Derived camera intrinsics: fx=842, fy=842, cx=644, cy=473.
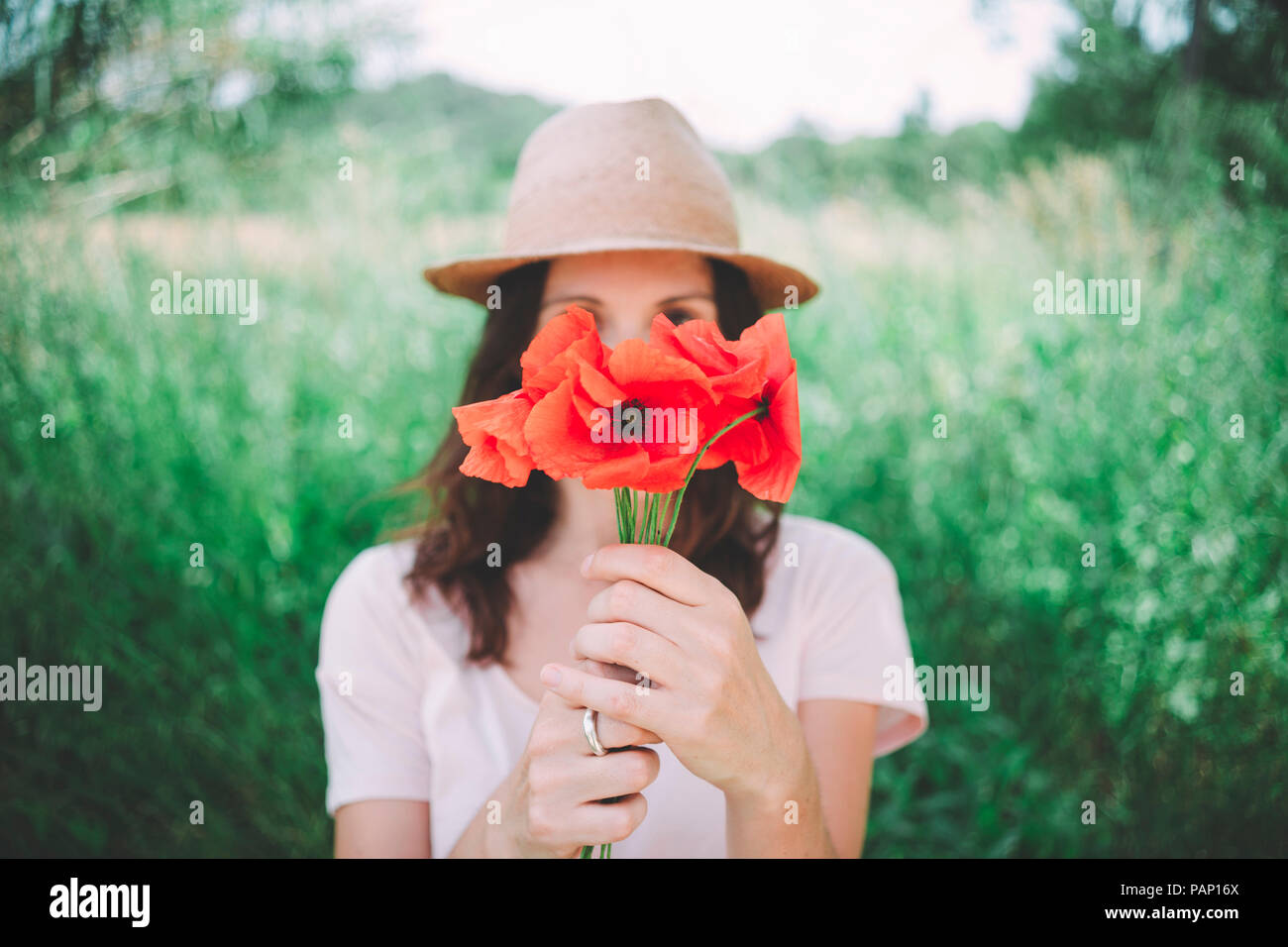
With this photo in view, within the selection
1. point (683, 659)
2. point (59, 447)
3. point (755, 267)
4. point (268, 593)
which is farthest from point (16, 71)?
point (683, 659)

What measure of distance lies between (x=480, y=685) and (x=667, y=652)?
682mm

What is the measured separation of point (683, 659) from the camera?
2.58 ft

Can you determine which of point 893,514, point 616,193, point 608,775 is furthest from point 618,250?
point 893,514

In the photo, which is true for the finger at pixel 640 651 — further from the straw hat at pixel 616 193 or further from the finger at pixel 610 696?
the straw hat at pixel 616 193

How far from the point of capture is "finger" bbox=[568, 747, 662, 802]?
0.82 metres

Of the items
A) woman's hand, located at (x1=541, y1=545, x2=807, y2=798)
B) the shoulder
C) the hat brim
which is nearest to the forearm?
woman's hand, located at (x1=541, y1=545, x2=807, y2=798)

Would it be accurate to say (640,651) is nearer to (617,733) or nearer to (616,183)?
(617,733)

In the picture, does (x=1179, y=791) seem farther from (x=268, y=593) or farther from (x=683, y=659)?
(x=268, y=593)

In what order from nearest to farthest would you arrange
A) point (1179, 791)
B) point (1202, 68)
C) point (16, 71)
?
1. point (1179, 791)
2. point (16, 71)
3. point (1202, 68)

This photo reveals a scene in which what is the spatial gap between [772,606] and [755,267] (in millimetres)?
571

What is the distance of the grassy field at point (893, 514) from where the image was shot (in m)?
2.13

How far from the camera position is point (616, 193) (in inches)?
50.7

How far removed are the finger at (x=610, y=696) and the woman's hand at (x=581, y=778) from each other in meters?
0.02

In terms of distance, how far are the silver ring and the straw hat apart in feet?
2.22
